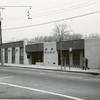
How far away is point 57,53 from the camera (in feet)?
156

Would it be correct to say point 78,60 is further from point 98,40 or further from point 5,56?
point 5,56

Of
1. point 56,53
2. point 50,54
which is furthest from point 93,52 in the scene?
point 50,54

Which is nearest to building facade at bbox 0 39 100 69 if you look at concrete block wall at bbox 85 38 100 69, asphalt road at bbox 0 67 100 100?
concrete block wall at bbox 85 38 100 69

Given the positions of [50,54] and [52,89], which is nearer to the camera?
[52,89]

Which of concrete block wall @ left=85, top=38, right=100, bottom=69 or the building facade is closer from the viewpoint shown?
A: concrete block wall @ left=85, top=38, right=100, bottom=69

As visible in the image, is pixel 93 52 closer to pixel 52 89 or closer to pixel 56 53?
pixel 56 53

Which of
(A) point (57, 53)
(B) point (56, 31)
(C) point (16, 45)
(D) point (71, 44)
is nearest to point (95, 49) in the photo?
(D) point (71, 44)

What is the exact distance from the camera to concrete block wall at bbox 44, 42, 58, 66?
47938mm

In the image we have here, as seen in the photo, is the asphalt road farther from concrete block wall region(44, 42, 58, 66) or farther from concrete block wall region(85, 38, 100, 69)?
concrete block wall region(44, 42, 58, 66)

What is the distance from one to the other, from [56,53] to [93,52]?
10004 mm

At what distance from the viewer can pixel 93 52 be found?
128 feet

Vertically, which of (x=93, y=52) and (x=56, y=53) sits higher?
(x=56, y=53)

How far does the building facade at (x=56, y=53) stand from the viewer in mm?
39219

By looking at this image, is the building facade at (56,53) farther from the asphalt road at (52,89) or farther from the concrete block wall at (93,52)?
the asphalt road at (52,89)
